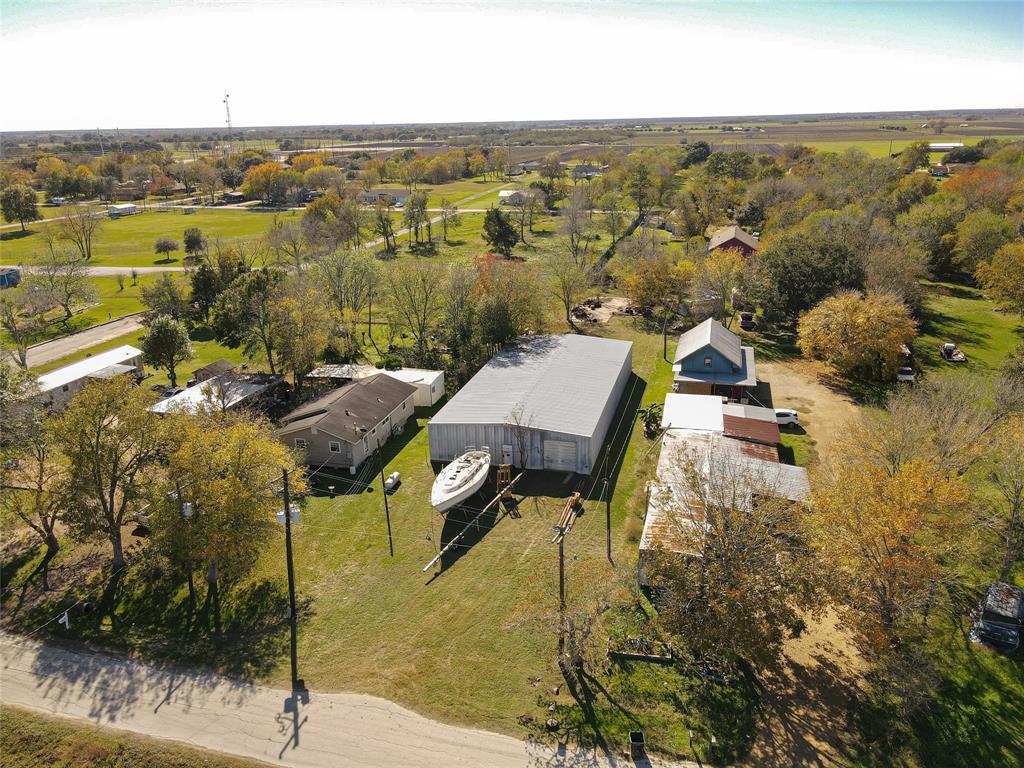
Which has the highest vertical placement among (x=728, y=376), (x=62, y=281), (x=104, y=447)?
(x=62, y=281)

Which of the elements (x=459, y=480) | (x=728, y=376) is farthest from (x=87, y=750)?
(x=728, y=376)

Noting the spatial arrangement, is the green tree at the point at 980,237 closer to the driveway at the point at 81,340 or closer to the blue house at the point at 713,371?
the blue house at the point at 713,371

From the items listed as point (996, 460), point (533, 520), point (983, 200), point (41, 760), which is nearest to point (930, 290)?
point (983, 200)

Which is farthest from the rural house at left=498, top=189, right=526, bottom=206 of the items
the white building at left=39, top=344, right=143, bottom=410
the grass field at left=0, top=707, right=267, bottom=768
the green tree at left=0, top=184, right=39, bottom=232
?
the grass field at left=0, top=707, right=267, bottom=768

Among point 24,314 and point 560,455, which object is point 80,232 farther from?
point 560,455

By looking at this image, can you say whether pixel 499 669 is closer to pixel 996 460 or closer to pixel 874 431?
pixel 874 431

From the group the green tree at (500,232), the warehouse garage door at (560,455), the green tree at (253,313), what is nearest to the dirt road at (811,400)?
the warehouse garage door at (560,455)
